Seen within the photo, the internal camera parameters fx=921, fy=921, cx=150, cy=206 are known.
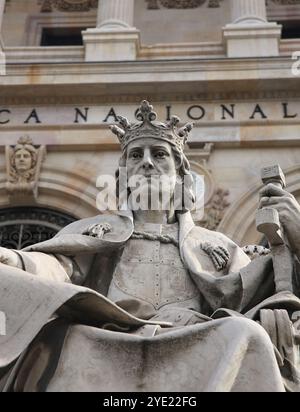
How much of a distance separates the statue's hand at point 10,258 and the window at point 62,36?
48.9 ft

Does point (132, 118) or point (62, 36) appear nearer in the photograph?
point (132, 118)

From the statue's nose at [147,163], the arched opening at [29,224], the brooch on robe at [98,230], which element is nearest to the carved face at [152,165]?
the statue's nose at [147,163]

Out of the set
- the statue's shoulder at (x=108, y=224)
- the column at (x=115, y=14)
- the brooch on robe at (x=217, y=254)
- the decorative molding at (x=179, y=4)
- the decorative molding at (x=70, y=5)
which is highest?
the decorative molding at (x=70, y=5)

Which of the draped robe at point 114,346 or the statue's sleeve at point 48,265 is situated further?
the statue's sleeve at point 48,265

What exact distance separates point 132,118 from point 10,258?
8.83m

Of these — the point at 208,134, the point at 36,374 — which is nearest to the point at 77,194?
the point at 208,134

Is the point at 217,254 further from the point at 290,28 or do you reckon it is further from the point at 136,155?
the point at 290,28

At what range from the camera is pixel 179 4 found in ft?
62.1

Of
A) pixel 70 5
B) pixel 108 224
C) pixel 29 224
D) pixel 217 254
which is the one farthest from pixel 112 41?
pixel 217 254

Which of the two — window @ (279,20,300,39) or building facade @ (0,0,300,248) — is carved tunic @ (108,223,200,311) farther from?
window @ (279,20,300,39)

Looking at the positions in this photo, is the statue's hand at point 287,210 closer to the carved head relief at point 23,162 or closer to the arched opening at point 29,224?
the arched opening at point 29,224

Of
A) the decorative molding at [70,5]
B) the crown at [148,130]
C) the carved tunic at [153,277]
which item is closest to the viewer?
the carved tunic at [153,277]

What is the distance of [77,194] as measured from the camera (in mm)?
13047

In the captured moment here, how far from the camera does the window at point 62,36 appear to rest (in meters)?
19.2
